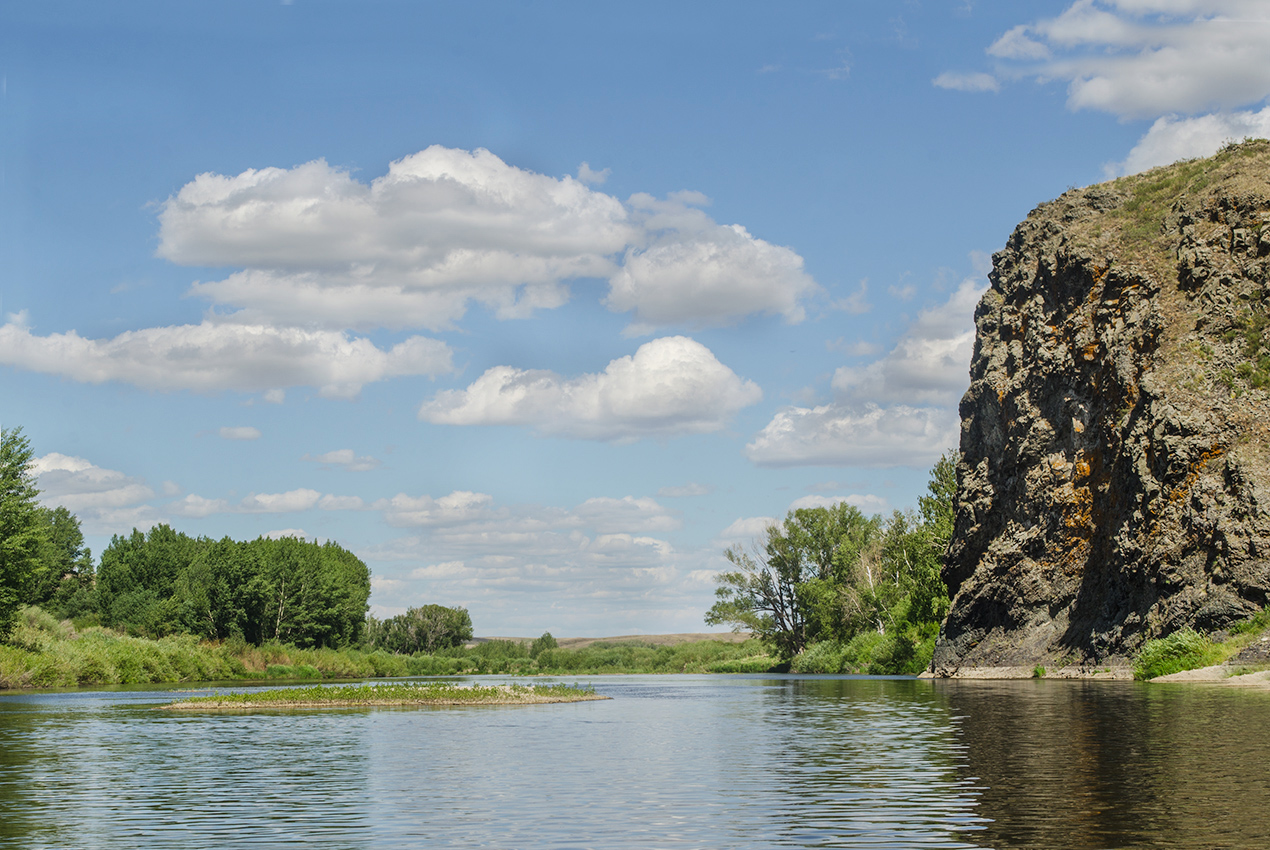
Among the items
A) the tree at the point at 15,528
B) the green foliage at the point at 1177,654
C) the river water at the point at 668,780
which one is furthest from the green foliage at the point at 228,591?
the green foliage at the point at 1177,654

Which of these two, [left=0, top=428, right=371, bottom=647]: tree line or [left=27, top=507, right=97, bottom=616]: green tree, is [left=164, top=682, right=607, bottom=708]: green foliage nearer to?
[left=0, top=428, right=371, bottom=647]: tree line

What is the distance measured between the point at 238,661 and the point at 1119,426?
302 feet

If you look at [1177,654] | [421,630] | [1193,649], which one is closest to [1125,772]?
[1193,649]

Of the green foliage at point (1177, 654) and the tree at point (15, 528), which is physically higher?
the tree at point (15, 528)

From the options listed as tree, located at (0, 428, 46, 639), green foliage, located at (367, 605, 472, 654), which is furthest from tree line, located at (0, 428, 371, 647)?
tree, located at (0, 428, 46, 639)

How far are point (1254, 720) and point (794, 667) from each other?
361 feet

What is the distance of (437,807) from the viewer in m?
A: 21.4

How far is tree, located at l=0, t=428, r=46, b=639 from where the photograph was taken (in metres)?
79.9

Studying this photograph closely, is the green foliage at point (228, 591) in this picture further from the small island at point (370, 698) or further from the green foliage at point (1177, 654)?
the green foliage at point (1177, 654)

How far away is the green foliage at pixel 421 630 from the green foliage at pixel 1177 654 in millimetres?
144408

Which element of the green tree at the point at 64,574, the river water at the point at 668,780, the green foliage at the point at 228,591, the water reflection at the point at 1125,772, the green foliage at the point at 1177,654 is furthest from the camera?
the green tree at the point at 64,574

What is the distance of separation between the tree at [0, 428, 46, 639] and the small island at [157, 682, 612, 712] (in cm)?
2665

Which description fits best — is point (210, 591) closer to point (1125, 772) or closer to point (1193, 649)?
point (1193, 649)

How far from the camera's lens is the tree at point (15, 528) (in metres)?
79.9
